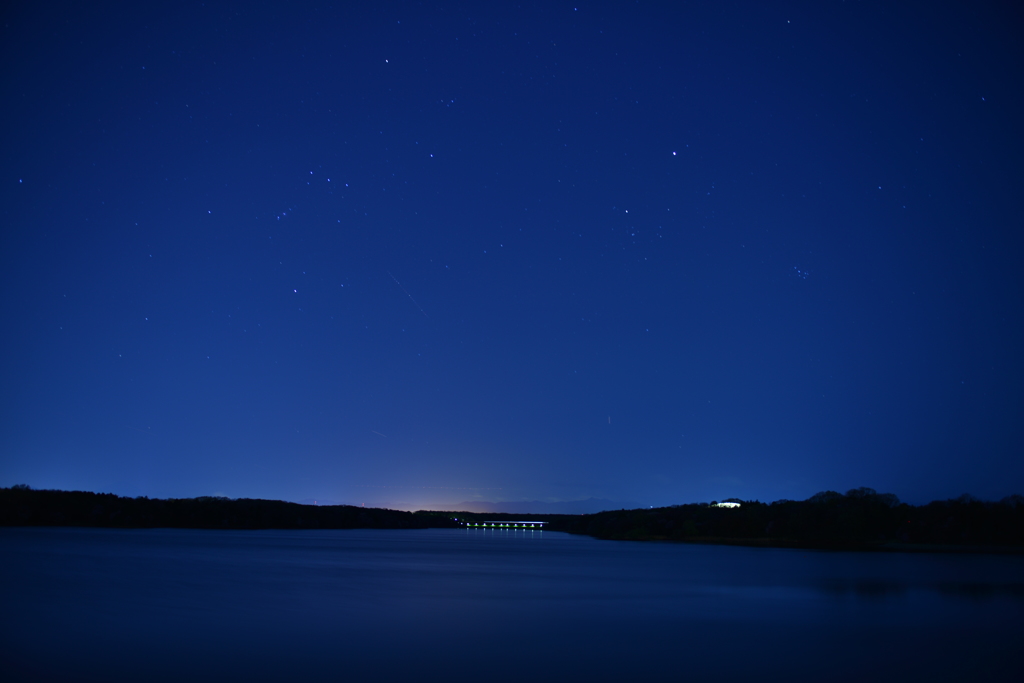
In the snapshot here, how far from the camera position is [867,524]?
87938 millimetres

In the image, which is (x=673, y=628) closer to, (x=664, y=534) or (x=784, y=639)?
(x=784, y=639)

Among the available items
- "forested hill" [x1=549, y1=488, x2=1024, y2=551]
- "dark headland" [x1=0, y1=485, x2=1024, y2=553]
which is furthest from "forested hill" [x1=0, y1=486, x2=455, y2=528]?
"forested hill" [x1=549, y1=488, x2=1024, y2=551]

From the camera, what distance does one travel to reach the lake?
14.7 m

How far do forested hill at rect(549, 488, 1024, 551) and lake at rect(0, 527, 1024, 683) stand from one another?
159ft

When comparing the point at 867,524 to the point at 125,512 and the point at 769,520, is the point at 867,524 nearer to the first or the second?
the point at 769,520

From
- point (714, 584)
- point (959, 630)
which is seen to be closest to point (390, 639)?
point (959, 630)

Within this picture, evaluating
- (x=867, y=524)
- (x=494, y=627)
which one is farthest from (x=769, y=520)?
(x=494, y=627)

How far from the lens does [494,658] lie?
52.4ft

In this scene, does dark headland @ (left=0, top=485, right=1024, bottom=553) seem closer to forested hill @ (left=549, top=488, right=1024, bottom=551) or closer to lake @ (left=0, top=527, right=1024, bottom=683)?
forested hill @ (left=549, top=488, right=1024, bottom=551)

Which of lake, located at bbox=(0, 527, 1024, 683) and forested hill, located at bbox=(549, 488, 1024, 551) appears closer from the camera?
lake, located at bbox=(0, 527, 1024, 683)

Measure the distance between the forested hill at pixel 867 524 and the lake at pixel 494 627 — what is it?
4860 cm

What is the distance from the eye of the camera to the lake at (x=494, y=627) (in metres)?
14.7

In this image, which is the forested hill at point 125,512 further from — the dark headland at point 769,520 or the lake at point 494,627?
the lake at point 494,627

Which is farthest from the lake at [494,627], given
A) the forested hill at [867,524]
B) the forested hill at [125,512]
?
the forested hill at [125,512]
